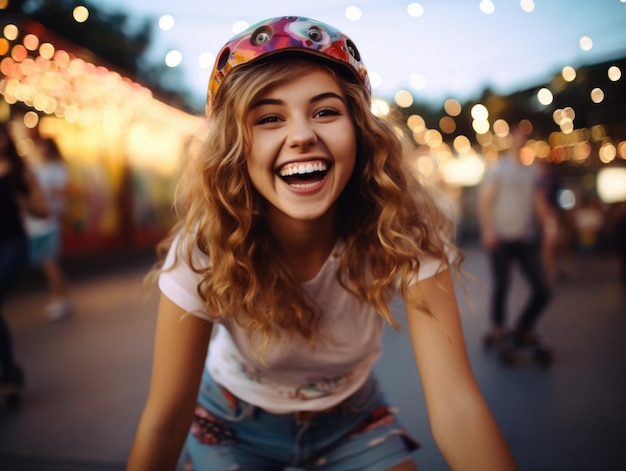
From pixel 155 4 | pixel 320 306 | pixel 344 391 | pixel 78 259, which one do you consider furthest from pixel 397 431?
pixel 78 259

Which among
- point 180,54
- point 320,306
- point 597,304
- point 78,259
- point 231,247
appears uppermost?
point 180,54

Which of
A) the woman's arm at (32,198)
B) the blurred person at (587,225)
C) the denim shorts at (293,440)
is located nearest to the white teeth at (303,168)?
the denim shorts at (293,440)

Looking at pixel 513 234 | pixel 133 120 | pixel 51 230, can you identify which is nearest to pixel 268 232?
pixel 513 234

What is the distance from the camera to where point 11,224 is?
3523 mm

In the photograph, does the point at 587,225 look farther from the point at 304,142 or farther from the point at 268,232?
the point at 304,142

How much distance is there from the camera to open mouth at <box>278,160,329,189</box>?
131 centimetres

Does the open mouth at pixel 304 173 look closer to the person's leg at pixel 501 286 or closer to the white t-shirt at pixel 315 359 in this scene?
the white t-shirt at pixel 315 359

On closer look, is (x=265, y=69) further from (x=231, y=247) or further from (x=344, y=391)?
(x=344, y=391)

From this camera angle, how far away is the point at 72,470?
2482 mm

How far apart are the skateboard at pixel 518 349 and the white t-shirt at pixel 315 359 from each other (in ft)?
9.38

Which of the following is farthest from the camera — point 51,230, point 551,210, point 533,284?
point 551,210

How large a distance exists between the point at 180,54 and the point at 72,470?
2.34 metres

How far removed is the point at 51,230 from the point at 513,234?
4.82 m

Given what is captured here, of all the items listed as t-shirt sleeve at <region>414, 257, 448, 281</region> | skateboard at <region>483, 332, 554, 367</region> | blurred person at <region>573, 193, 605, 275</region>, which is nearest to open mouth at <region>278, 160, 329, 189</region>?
t-shirt sleeve at <region>414, 257, 448, 281</region>
